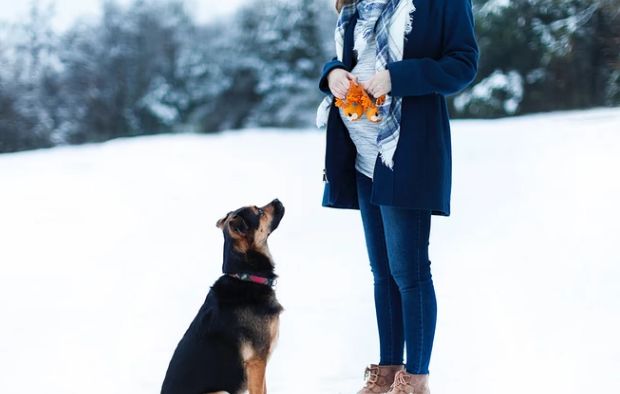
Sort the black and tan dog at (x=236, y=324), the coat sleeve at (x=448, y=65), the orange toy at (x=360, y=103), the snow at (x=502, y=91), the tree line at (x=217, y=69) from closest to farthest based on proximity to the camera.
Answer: the coat sleeve at (x=448, y=65) < the orange toy at (x=360, y=103) < the black and tan dog at (x=236, y=324) < the tree line at (x=217, y=69) < the snow at (x=502, y=91)

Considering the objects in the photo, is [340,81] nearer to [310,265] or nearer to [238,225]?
[238,225]

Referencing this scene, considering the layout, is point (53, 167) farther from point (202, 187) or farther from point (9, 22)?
point (9, 22)

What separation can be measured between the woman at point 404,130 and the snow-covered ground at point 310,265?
826 millimetres

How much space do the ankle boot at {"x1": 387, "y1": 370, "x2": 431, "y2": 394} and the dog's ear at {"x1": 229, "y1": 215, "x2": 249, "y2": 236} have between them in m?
0.86

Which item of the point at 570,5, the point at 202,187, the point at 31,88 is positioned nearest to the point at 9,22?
the point at 31,88

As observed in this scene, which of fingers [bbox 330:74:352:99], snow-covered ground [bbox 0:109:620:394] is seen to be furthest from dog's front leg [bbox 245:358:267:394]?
fingers [bbox 330:74:352:99]

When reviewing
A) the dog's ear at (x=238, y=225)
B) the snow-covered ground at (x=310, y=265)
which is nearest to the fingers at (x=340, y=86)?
the dog's ear at (x=238, y=225)

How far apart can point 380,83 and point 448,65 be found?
0.80 ft

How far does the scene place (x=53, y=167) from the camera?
9.73 m

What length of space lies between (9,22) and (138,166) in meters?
10.6

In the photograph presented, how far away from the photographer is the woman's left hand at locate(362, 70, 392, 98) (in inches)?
100

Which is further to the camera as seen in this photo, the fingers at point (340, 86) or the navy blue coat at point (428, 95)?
the fingers at point (340, 86)

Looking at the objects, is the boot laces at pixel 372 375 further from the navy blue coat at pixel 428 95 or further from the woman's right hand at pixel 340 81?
the woman's right hand at pixel 340 81

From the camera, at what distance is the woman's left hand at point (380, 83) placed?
254cm
